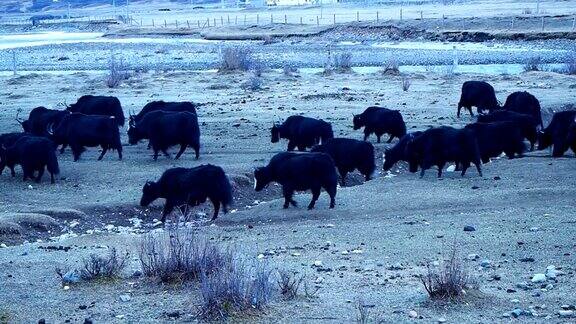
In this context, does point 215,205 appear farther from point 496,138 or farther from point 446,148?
point 496,138

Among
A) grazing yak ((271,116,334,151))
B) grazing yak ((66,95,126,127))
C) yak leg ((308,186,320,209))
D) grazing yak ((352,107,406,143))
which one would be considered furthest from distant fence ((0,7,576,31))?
yak leg ((308,186,320,209))

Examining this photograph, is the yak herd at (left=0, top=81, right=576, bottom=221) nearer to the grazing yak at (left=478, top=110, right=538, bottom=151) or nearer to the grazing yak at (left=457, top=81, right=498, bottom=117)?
the grazing yak at (left=478, top=110, right=538, bottom=151)

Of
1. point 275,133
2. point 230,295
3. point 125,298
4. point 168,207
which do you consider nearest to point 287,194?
point 168,207

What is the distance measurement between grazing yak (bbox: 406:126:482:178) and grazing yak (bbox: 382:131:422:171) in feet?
1.52

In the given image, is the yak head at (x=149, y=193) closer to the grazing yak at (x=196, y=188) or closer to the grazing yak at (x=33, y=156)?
the grazing yak at (x=196, y=188)

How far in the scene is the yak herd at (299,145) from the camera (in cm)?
1645

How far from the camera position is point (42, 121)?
24.0 m

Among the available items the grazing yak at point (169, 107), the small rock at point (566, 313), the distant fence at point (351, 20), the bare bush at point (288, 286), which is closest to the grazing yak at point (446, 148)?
the grazing yak at point (169, 107)

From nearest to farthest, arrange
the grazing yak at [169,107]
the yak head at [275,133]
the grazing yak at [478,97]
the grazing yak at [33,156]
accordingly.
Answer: the grazing yak at [33,156]
the yak head at [275,133]
the grazing yak at [169,107]
the grazing yak at [478,97]

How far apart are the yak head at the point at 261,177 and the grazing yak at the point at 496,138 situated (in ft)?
16.5

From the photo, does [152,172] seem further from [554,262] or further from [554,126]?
[554,262]

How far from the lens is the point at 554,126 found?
69.1 ft

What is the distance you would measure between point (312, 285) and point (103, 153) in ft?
38.7

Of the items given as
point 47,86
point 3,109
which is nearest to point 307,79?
point 47,86
